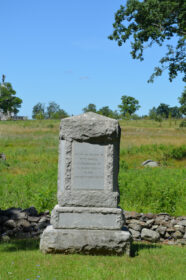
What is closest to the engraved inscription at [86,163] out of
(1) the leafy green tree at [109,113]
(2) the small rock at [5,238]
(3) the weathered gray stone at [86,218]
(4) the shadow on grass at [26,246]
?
(3) the weathered gray stone at [86,218]

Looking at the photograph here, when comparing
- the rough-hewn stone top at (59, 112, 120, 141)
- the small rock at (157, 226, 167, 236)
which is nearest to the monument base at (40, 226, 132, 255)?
the rough-hewn stone top at (59, 112, 120, 141)

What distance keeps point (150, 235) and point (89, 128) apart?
10.3 feet

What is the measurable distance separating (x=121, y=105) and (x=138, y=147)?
6607 cm

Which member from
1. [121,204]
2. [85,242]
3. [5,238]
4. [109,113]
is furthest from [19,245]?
[109,113]

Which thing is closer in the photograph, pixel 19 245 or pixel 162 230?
pixel 19 245

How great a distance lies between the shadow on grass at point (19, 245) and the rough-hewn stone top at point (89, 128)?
210cm

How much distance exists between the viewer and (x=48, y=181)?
12.7 m

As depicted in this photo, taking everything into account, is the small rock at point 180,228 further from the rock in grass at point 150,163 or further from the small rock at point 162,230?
the rock in grass at point 150,163

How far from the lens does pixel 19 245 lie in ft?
19.6

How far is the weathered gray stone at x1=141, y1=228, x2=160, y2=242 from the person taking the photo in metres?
7.15

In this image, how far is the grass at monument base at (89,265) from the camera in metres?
4.37

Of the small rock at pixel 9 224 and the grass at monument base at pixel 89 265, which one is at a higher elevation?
the grass at monument base at pixel 89 265

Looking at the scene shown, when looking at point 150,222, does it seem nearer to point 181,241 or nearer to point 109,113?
point 181,241

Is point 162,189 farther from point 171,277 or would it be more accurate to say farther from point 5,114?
point 5,114
